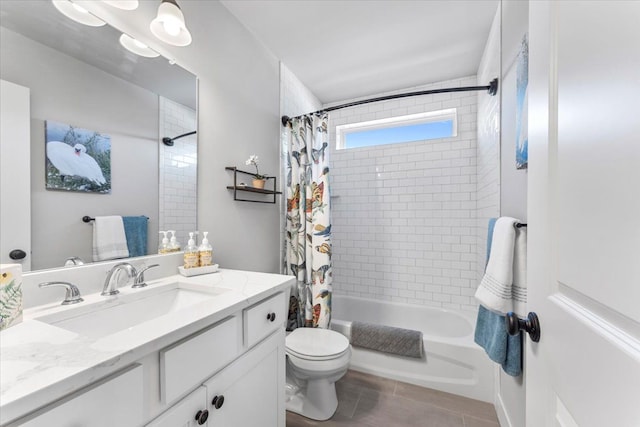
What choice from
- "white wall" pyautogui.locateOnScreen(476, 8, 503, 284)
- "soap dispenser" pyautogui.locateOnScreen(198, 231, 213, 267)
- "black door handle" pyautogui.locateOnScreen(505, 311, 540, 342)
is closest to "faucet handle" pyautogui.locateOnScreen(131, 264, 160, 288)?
"soap dispenser" pyautogui.locateOnScreen(198, 231, 213, 267)

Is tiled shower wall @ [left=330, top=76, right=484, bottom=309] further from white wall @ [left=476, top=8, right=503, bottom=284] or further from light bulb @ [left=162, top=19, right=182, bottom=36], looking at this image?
light bulb @ [left=162, top=19, right=182, bottom=36]

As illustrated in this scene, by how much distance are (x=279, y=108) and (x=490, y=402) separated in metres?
2.74

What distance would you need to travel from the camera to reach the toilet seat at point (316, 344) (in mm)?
1555

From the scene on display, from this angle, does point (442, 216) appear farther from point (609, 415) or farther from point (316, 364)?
point (609, 415)

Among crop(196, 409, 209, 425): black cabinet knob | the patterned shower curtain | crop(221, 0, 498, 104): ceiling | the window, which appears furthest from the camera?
the window

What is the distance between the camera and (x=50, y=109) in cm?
92

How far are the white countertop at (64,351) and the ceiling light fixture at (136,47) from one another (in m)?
1.11

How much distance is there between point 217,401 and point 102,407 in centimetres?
37

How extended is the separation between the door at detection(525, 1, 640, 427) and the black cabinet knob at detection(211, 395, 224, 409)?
0.88 m

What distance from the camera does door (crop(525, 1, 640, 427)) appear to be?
34cm

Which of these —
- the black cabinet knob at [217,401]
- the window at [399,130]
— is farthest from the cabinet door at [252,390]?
the window at [399,130]

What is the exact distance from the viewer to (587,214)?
43cm

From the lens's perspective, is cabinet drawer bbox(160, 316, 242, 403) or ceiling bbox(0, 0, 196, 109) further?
ceiling bbox(0, 0, 196, 109)

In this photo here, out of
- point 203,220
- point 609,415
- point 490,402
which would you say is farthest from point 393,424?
point 203,220
